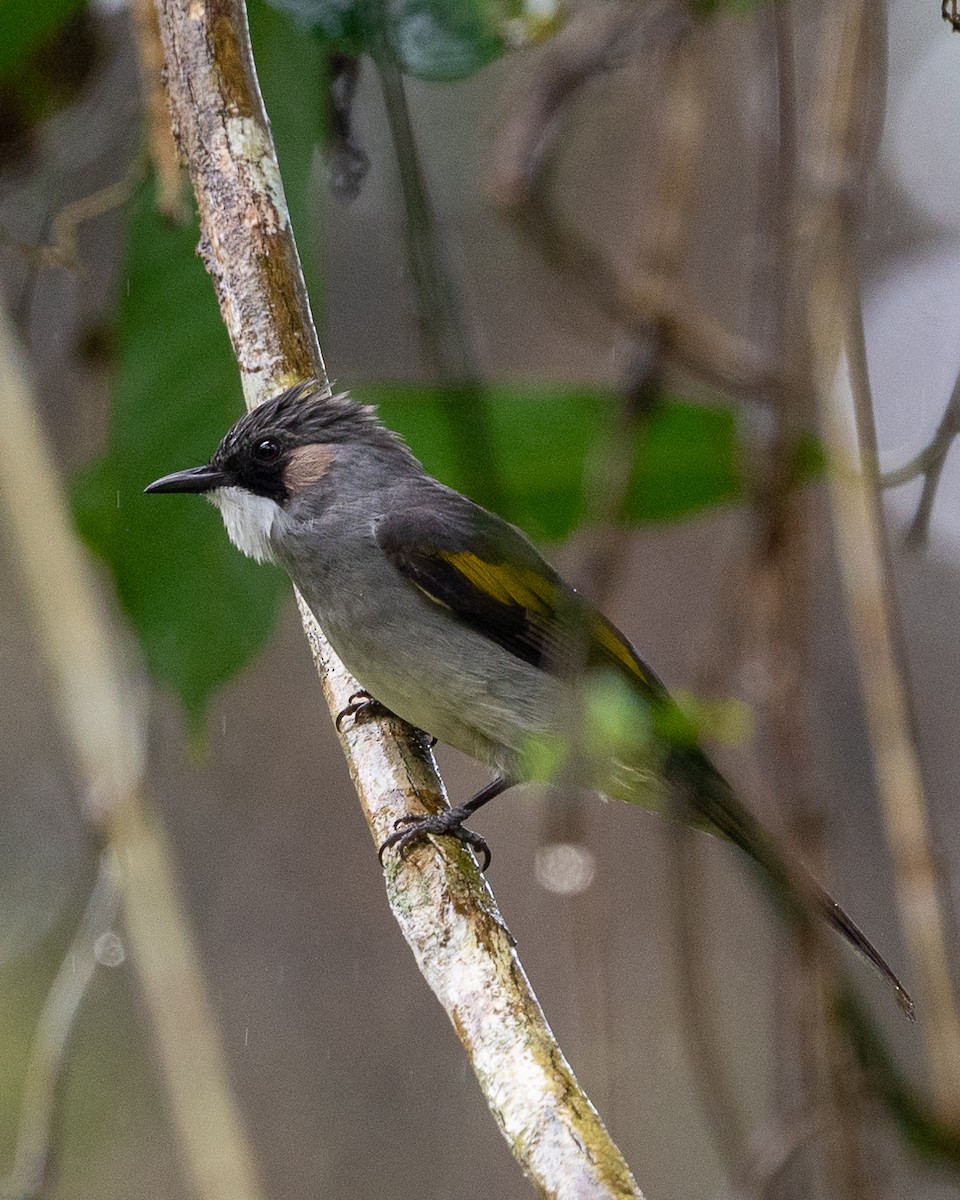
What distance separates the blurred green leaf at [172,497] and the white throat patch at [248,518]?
0.11ft

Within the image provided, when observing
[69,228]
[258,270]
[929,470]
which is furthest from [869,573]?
[69,228]

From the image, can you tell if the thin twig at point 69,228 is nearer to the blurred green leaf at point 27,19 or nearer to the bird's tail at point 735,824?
the blurred green leaf at point 27,19

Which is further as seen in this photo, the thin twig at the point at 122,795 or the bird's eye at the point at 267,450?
the bird's eye at the point at 267,450

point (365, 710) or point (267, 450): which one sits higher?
point (267, 450)

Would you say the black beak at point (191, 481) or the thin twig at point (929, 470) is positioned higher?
the black beak at point (191, 481)

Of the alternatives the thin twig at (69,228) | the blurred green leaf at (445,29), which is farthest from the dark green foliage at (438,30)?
the thin twig at (69,228)

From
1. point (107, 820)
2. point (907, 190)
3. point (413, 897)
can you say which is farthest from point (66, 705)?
point (907, 190)

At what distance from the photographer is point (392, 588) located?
3.27 metres

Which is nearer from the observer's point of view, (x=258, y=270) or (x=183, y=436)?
(x=258, y=270)

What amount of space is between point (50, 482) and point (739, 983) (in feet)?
16.2

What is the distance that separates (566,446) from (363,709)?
71cm

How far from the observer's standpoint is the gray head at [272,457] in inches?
126

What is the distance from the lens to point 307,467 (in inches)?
136

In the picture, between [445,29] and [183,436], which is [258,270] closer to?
[183,436]
